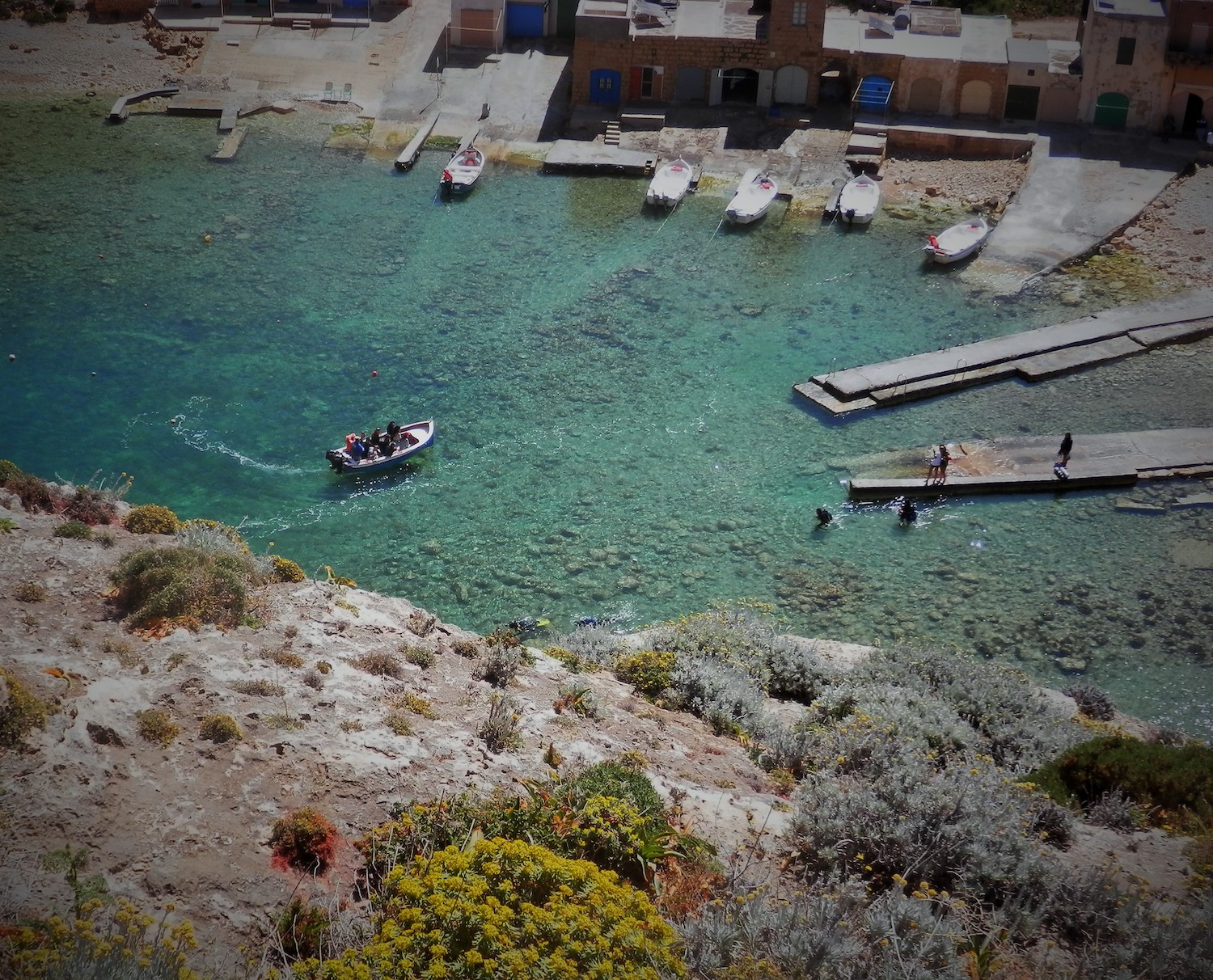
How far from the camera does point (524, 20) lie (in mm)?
55562

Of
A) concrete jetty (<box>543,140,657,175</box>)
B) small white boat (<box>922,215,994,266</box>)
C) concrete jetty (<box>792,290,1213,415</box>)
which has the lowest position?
concrete jetty (<box>792,290,1213,415</box>)

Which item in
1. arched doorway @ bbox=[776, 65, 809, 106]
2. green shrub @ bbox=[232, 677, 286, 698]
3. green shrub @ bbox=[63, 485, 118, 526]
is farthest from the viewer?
arched doorway @ bbox=[776, 65, 809, 106]

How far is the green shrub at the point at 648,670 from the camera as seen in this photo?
22.5 metres

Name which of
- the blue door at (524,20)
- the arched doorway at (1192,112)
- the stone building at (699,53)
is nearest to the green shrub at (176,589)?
the stone building at (699,53)

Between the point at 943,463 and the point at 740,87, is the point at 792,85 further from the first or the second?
the point at 943,463

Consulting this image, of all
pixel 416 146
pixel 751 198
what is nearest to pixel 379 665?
pixel 751 198

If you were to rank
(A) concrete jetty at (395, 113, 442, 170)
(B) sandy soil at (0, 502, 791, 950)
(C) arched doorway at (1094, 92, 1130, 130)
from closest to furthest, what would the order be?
(B) sandy soil at (0, 502, 791, 950) < (C) arched doorway at (1094, 92, 1130, 130) < (A) concrete jetty at (395, 113, 442, 170)

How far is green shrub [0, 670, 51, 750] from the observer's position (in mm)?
15945

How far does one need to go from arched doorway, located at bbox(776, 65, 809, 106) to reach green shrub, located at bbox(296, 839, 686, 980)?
43.6 m

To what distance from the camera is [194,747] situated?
1702cm

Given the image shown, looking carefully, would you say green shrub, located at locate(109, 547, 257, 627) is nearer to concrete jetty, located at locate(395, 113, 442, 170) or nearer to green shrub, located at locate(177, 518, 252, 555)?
green shrub, located at locate(177, 518, 252, 555)

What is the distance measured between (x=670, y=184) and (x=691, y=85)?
774 cm

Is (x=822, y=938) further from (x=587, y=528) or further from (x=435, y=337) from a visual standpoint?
(x=435, y=337)

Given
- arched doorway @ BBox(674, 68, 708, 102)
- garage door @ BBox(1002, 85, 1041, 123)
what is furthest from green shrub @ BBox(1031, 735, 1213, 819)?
arched doorway @ BBox(674, 68, 708, 102)
